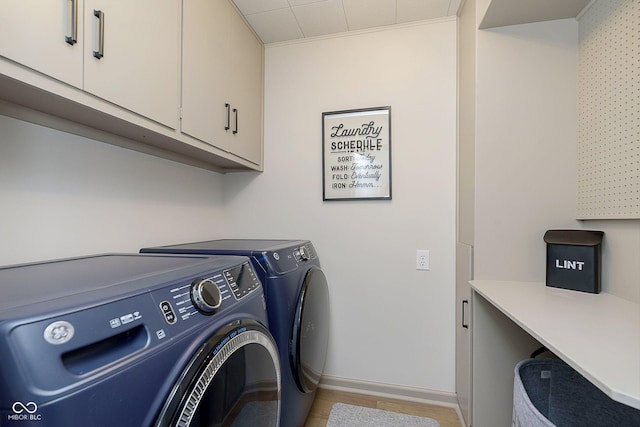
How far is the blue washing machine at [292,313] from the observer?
1196 millimetres

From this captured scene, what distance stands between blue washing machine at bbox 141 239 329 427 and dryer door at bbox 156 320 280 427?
0.92 feet

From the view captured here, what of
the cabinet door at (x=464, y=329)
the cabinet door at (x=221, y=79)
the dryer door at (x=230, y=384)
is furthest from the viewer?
the cabinet door at (x=464, y=329)

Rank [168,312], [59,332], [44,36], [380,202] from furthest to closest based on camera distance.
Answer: [380,202] → [44,36] → [168,312] → [59,332]

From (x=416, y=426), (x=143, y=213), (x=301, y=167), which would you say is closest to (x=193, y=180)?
(x=143, y=213)

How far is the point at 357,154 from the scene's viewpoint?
1.93 m

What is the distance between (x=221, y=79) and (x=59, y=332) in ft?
4.81

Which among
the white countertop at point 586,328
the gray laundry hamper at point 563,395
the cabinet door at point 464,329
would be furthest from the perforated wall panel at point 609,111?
the gray laundry hamper at point 563,395

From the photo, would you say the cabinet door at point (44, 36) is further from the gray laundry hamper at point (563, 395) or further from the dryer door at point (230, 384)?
the gray laundry hamper at point (563, 395)

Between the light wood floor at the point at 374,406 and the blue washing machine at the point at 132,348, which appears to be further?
the light wood floor at the point at 374,406

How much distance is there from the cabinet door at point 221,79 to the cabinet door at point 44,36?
466mm

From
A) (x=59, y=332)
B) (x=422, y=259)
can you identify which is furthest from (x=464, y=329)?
(x=59, y=332)

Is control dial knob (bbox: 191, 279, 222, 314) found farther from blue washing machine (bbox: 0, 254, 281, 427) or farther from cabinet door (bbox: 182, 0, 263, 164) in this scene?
cabinet door (bbox: 182, 0, 263, 164)

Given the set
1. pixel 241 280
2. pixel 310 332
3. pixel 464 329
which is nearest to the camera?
pixel 241 280

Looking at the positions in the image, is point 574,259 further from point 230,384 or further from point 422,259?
point 230,384
